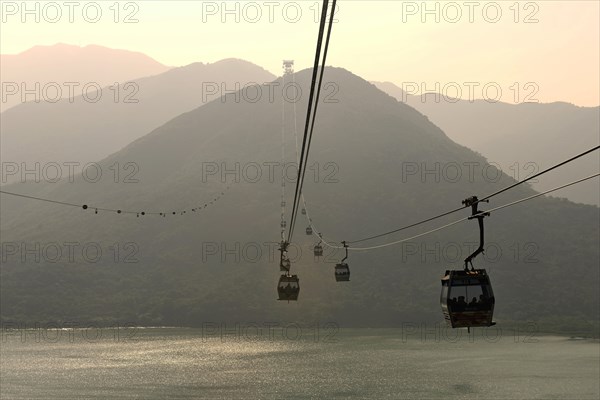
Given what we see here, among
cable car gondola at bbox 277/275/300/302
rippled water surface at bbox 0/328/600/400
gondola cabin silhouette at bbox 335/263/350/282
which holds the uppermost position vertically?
gondola cabin silhouette at bbox 335/263/350/282

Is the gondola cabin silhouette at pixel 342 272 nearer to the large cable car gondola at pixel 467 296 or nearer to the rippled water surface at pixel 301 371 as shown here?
the large cable car gondola at pixel 467 296

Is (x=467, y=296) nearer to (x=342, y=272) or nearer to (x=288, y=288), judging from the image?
(x=288, y=288)

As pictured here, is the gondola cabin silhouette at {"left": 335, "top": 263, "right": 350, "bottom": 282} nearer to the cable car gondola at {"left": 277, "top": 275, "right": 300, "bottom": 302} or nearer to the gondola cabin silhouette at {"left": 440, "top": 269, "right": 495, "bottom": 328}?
the cable car gondola at {"left": 277, "top": 275, "right": 300, "bottom": 302}

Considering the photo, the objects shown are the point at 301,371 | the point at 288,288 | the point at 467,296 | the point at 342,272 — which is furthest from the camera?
the point at 301,371

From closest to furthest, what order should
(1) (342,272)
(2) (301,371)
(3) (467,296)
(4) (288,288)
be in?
(3) (467,296)
(4) (288,288)
(1) (342,272)
(2) (301,371)

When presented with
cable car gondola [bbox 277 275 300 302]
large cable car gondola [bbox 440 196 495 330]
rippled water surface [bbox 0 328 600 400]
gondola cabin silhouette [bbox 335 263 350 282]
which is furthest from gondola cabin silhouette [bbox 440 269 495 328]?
rippled water surface [bbox 0 328 600 400]

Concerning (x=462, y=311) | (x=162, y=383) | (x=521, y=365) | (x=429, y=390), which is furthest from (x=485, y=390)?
(x=462, y=311)

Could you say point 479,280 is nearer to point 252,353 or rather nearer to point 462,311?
point 462,311

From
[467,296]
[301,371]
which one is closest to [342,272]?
[467,296]
